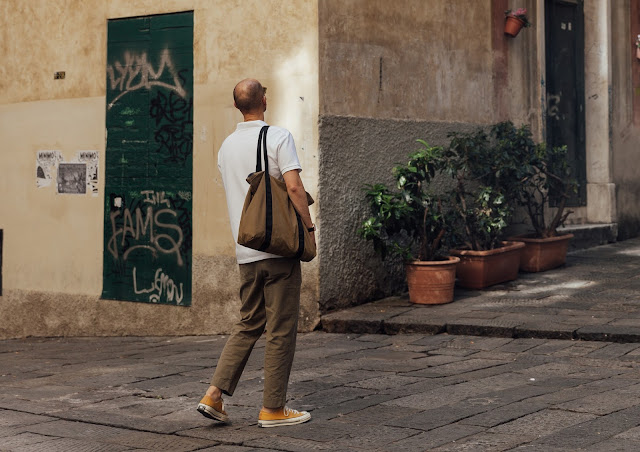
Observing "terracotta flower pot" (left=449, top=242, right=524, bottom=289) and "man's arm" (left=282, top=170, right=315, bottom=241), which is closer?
"man's arm" (left=282, top=170, right=315, bottom=241)

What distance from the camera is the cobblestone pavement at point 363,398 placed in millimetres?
4484

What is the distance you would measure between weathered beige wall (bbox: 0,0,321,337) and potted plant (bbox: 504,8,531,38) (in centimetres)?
311

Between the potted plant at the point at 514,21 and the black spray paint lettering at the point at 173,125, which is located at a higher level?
the potted plant at the point at 514,21

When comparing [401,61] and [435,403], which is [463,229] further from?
[435,403]

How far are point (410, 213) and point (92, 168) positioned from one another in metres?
3.32

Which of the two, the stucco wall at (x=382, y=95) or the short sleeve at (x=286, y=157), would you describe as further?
the stucco wall at (x=382, y=95)

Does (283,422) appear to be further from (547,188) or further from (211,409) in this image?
(547,188)

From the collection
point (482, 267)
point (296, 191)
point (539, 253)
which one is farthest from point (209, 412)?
point (539, 253)

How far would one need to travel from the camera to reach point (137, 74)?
9.27m

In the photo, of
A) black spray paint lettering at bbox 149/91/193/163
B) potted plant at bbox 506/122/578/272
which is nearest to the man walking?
black spray paint lettering at bbox 149/91/193/163

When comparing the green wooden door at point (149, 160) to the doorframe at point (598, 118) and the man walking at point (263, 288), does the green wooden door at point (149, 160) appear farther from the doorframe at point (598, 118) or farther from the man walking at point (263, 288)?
the doorframe at point (598, 118)

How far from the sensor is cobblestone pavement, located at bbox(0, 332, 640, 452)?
448cm

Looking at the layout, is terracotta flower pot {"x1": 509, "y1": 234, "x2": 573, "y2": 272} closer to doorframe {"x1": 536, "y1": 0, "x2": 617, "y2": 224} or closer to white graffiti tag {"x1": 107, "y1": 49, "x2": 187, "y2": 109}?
doorframe {"x1": 536, "y1": 0, "x2": 617, "y2": 224}

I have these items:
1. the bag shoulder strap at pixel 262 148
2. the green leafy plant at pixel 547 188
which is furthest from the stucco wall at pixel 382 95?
the bag shoulder strap at pixel 262 148
